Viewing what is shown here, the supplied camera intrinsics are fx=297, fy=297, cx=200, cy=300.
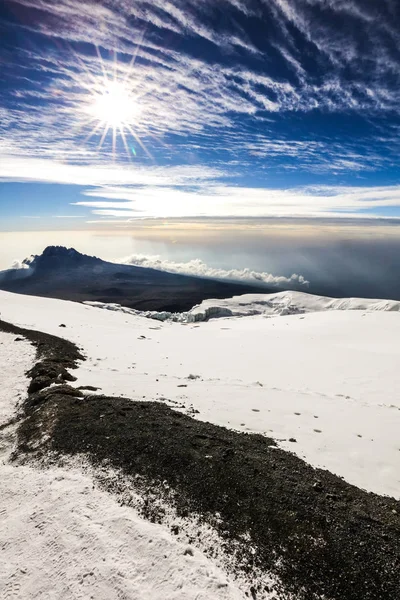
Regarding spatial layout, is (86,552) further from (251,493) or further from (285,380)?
(285,380)

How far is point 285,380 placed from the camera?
1711cm

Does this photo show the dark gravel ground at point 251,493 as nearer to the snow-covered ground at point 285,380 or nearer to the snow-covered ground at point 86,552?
the snow-covered ground at point 86,552

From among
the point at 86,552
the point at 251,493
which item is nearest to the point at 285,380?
the point at 251,493

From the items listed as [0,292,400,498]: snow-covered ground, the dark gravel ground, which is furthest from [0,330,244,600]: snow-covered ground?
[0,292,400,498]: snow-covered ground

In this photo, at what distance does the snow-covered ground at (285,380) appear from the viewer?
29.9 ft

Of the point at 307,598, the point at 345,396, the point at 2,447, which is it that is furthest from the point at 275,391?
the point at 2,447

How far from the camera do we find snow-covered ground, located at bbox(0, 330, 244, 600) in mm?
4406

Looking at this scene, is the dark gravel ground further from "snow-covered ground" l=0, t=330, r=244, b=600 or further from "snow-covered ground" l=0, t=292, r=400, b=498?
"snow-covered ground" l=0, t=292, r=400, b=498

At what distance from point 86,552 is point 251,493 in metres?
3.22

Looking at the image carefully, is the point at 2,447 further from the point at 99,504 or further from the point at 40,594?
the point at 40,594

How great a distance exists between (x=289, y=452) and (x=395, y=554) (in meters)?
3.28

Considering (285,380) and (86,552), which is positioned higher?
(86,552)

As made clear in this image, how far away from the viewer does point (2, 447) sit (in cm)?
809

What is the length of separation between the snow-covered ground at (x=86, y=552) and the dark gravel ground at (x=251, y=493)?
61 cm
